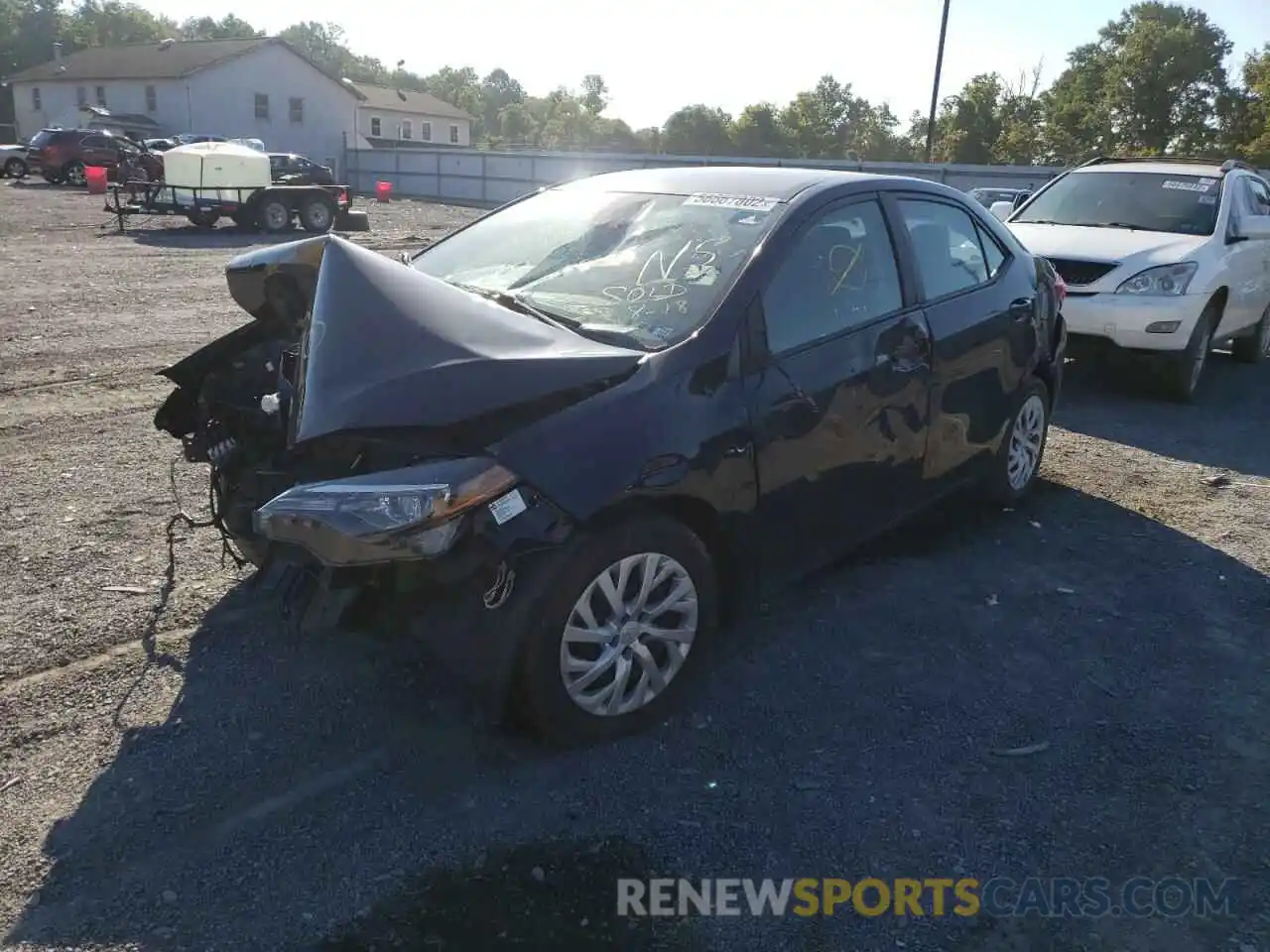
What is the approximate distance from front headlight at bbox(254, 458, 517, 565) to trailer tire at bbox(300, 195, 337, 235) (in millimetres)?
19466

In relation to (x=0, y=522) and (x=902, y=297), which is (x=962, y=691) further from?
(x=0, y=522)

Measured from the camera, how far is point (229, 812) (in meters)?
2.97

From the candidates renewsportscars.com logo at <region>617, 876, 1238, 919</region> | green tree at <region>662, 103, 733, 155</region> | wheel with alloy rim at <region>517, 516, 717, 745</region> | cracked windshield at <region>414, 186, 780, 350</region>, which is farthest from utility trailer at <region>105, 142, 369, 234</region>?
green tree at <region>662, 103, 733, 155</region>

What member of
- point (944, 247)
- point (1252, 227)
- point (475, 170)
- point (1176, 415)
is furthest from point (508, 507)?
point (475, 170)

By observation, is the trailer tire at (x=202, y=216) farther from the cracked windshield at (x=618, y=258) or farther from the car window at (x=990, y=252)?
the car window at (x=990, y=252)

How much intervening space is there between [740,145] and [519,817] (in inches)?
2865

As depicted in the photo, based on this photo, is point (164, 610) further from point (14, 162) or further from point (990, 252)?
point (14, 162)

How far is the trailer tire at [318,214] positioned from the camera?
20.8m

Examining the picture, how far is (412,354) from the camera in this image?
310 centimetres

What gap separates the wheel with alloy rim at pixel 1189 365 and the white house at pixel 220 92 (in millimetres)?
42989

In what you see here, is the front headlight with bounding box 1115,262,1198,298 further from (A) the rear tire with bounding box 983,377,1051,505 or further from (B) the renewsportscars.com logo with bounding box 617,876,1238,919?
(B) the renewsportscars.com logo with bounding box 617,876,1238,919

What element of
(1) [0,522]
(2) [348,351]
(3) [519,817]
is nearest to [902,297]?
(2) [348,351]

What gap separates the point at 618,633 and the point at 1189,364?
6.97 m

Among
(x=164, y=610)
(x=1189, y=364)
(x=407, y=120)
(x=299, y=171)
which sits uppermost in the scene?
(x=407, y=120)
